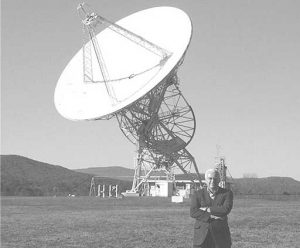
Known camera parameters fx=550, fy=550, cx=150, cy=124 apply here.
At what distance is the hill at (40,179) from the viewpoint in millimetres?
103750

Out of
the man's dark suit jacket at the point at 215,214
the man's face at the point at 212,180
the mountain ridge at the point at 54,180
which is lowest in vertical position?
the man's dark suit jacket at the point at 215,214

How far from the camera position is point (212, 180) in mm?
7020

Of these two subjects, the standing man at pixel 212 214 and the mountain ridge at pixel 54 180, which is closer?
the standing man at pixel 212 214

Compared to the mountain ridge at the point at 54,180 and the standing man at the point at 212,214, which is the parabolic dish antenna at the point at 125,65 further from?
the mountain ridge at the point at 54,180

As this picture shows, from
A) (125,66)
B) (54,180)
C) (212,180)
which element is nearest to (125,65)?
(125,66)

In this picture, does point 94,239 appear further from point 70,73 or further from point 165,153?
point 165,153

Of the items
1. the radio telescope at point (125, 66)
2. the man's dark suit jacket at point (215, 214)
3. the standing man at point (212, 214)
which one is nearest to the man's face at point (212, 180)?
the standing man at point (212, 214)

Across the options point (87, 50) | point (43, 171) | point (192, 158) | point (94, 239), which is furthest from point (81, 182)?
point (94, 239)

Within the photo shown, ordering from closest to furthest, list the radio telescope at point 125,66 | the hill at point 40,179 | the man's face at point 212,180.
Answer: the man's face at point 212,180 < the radio telescope at point 125,66 < the hill at point 40,179

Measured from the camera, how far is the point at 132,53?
41.1 metres

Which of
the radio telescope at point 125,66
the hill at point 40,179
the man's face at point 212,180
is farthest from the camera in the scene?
the hill at point 40,179

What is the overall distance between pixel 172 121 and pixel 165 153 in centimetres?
403

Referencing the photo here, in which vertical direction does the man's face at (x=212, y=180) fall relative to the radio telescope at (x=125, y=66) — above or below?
below

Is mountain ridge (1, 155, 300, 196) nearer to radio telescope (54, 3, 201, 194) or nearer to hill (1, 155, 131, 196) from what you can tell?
hill (1, 155, 131, 196)
